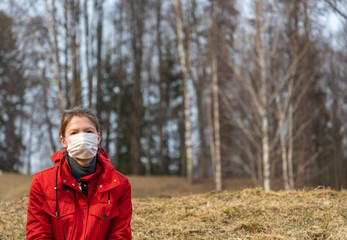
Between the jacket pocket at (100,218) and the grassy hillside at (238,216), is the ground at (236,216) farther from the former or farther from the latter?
the jacket pocket at (100,218)

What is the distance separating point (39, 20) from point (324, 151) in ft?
48.3

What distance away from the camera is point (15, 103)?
2803cm

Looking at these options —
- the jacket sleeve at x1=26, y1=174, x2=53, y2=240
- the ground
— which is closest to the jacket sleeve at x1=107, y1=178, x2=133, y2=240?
the jacket sleeve at x1=26, y1=174, x2=53, y2=240

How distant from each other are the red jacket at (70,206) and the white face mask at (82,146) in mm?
127

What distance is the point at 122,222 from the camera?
11.0ft

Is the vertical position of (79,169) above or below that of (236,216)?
above

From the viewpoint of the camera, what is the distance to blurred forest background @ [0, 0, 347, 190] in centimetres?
1639

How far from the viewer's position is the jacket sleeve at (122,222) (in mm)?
3305

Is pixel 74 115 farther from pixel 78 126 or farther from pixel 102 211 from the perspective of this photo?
pixel 102 211

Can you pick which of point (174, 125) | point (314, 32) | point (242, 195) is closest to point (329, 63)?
point (314, 32)

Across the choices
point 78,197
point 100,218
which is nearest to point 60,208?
point 78,197

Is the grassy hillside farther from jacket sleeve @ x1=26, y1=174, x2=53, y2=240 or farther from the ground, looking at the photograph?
jacket sleeve @ x1=26, y1=174, x2=53, y2=240

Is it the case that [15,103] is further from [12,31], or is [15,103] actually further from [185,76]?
[185,76]

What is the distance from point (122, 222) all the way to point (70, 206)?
0.42 meters
